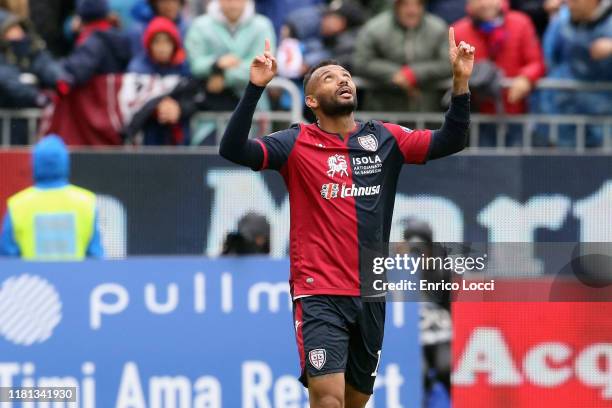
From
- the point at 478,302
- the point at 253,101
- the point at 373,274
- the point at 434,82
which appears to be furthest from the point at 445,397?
the point at 434,82

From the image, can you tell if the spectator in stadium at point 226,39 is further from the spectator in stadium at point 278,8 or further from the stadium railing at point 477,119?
the spectator in stadium at point 278,8

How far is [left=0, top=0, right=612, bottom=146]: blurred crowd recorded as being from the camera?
1244cm

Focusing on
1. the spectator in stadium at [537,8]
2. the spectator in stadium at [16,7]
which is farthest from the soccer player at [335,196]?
the spectator in stadium at [537,8]

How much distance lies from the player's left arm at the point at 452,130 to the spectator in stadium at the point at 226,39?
4061 mm

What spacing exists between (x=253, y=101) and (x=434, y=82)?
4786 mm

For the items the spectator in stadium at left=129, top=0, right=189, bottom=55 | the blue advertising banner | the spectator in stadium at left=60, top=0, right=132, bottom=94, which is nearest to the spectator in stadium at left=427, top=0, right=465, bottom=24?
the spectator in stadium at left=129, top=0, right=189, bottom=55

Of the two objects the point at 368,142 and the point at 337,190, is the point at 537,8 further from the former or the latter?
the point at 337,190

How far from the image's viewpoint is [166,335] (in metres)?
9.97

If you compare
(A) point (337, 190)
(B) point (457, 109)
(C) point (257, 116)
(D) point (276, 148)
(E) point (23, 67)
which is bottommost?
(A) point (337, 190)

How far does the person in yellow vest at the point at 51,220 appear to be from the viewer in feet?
36.0

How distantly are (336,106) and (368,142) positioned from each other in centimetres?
31

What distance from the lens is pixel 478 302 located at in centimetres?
969

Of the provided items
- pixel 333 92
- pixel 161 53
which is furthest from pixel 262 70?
pixel 161 53

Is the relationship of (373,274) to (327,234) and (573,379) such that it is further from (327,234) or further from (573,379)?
(573,379)
